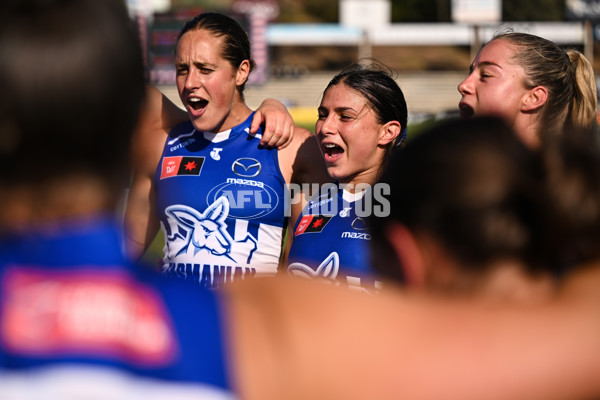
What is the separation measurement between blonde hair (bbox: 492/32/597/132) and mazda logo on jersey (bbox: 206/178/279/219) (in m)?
1.37

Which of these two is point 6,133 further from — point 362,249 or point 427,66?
point 427,66

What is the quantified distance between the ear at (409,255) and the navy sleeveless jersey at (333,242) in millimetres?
1620

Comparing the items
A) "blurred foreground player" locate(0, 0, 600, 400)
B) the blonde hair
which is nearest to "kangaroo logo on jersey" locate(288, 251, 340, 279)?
the blonde hair

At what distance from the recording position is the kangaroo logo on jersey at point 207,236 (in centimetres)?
348

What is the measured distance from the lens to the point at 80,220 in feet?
3.13

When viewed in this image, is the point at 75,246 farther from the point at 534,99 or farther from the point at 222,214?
the point at 534,99

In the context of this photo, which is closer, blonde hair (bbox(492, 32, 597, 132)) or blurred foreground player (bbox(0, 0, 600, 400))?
→ blurred foreground player (bbox(0, 0, 600, 400))

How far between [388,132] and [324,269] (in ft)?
2.70

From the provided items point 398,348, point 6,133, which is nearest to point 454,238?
point 398,348

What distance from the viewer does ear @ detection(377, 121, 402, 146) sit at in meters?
3.39

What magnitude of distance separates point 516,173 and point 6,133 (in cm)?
80

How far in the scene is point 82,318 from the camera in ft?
2.96

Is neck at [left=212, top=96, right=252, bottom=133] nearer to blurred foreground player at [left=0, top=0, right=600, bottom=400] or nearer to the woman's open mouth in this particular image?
the woman's open mouth

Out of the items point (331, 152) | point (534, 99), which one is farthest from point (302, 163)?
point (534, 99)
